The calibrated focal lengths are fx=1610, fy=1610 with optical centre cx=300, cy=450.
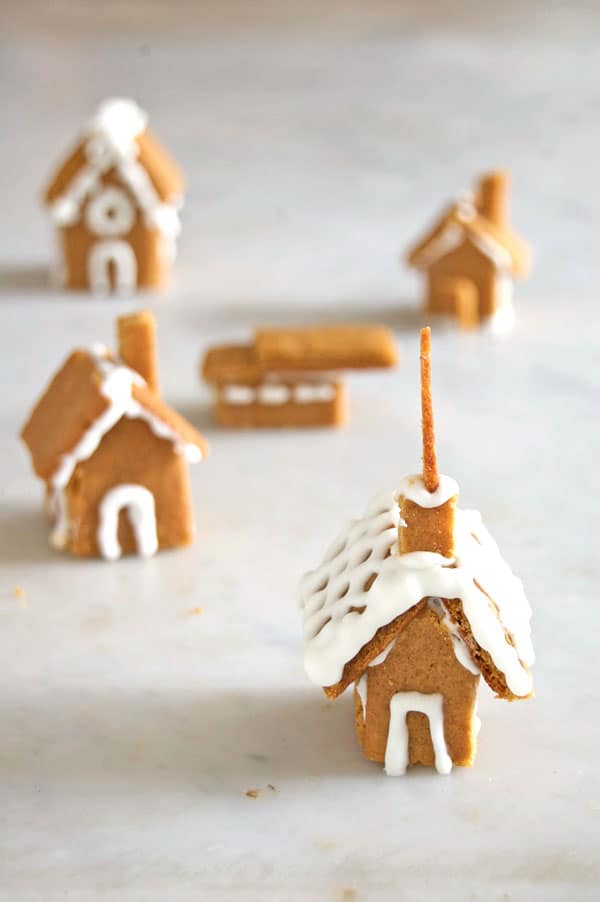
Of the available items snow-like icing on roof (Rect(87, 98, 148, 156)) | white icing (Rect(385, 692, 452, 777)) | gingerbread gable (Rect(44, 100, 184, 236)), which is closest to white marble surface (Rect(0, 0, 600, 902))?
white icing (Rect(385, 692, 452, 777))

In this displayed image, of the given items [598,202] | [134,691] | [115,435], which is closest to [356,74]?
[598,202]

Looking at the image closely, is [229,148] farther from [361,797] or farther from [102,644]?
[361,797]

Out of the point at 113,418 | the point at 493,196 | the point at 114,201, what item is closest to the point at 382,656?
the point at 113,418

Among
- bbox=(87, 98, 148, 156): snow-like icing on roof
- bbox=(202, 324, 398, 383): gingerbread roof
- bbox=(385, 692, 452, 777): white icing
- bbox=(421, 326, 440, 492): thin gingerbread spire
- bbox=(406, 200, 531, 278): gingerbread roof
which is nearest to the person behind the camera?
bbox=(421, 326, 440, 492): thin gingerbread spire

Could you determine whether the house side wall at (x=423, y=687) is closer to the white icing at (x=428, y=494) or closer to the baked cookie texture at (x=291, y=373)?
the white icing at (x=428, y=494)

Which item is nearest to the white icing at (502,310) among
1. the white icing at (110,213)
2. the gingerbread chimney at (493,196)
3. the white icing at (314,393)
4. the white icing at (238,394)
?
the gingerbread chimney at (493,196)

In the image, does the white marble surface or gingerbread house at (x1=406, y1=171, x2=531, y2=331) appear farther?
gingerbread house at (x1=406, y1=171, x2=531, y2=331)

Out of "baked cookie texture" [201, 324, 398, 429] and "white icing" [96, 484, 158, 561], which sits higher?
"baked cookie texture" [201, 324, 398, 429]

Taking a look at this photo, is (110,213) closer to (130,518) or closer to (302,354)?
(302,354)

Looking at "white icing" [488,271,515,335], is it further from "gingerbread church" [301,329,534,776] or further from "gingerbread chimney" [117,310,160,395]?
"gingerbread church" [301,329,534,776]
